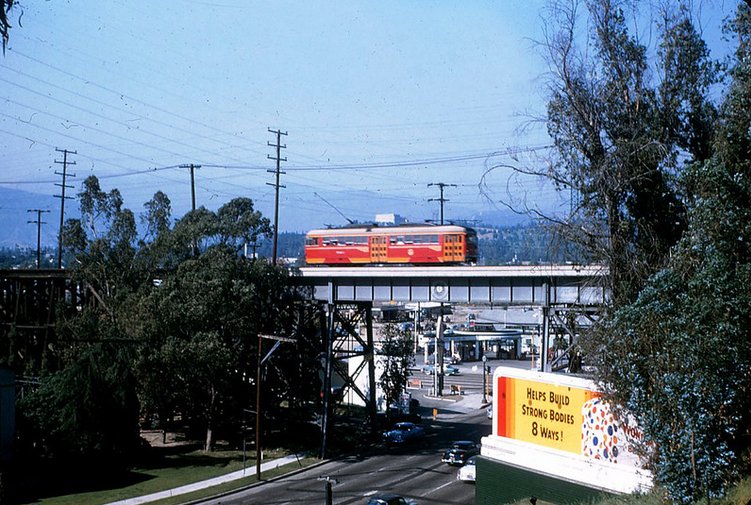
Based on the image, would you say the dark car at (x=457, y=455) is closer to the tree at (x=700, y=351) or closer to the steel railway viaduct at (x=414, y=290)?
the steel railway viaduct at (x=414, y=290)

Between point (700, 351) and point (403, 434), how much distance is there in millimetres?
30831

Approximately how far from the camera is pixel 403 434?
40906mm

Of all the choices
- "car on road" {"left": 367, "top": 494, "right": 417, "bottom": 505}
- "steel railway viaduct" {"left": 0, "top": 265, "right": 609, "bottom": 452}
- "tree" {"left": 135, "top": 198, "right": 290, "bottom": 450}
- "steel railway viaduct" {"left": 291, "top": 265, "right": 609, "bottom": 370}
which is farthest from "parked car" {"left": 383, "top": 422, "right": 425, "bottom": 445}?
"car on road" {"left": 367, "top": 494, "right": 417, "bottom": 505}

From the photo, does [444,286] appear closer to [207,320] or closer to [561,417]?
[207,320]

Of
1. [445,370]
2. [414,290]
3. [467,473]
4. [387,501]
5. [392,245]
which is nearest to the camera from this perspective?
[387,501]

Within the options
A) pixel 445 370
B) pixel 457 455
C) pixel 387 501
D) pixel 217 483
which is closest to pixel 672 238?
pixel 387 501

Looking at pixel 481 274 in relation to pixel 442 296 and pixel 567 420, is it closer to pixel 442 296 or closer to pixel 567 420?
pixel 442 296

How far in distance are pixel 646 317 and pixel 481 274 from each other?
77.2 feet

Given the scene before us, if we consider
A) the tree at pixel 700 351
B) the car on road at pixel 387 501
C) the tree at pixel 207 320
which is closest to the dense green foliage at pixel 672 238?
the tree at pixel 700 351

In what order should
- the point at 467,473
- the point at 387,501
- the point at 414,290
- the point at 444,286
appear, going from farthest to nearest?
the point at 414,290 → the point at 444,286 → the point at 467,473 → the point at 387,501

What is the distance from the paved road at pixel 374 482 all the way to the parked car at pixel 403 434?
2.60 feet

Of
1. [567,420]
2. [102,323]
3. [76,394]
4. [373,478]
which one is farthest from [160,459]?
[567,420]

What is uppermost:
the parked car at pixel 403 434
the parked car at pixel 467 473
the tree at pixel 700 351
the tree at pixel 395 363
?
the tree at pixel 700 351

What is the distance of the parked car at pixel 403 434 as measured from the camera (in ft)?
132
